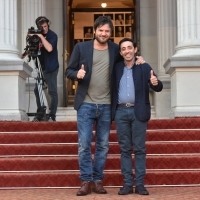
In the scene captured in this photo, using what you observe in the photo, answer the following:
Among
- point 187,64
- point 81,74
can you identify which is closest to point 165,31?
point 187,64

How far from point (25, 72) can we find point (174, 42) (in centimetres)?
408

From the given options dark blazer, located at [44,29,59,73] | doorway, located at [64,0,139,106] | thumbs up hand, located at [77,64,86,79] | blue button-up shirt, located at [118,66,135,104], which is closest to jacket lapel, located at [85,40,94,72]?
thumbs up hand, located at [77,64,86,79]

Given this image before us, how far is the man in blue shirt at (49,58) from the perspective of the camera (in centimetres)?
955

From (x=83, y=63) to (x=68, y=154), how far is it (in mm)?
1914

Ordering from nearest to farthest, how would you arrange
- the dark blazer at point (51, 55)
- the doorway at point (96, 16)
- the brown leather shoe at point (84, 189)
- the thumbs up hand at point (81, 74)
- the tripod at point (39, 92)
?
the thumbs up hand at point (81, 74)
the brown leather shoe at point (84, 189)
the dark blazer at point (51, 55)
the tripod at point (39, 92)
the doorway at point (96, 16)

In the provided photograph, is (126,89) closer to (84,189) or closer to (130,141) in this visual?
(130,141)

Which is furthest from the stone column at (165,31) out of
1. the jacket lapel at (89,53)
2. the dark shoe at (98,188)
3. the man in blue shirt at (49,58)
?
the dark shoe at (98,188)

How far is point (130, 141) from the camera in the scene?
6.42 meters

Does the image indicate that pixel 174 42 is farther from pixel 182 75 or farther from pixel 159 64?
pixel 182 75

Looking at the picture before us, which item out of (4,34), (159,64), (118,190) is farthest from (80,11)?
(118,190)

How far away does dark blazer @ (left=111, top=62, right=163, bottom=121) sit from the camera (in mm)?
6352

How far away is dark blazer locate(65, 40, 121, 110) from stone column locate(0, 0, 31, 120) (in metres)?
3.65

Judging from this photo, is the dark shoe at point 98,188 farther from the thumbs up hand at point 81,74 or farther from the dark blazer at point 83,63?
the thumbs up hand at point 81,74

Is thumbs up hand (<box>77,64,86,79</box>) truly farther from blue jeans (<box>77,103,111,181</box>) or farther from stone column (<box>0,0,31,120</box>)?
stone column (<box>0,0,31,120</box>)
